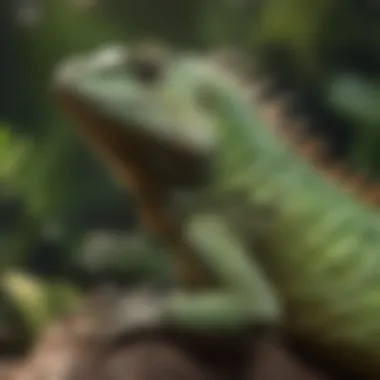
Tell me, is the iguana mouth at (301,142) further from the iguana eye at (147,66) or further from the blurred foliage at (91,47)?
the blurred foliage at (91,47)

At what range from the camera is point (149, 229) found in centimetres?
124

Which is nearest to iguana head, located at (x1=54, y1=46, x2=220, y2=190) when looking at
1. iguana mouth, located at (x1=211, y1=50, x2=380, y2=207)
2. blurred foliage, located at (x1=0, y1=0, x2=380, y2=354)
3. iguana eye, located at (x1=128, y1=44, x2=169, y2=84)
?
iguana eye, located at (x1=128, y1=44, x2=169, y2=84)

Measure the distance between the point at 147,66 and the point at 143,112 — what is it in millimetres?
82

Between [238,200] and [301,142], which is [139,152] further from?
[301,142]

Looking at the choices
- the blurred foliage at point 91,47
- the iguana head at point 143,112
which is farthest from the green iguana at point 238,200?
the blurred foliage at point 91,47

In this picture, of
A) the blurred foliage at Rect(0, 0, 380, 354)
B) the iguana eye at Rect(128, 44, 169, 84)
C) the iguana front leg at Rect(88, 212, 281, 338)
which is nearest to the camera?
the iguana front leg at Rect(88, 212, 281, 338)

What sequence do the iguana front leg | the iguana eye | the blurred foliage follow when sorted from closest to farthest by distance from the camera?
the iguana front leg → the iguana eye → the blurred foliage

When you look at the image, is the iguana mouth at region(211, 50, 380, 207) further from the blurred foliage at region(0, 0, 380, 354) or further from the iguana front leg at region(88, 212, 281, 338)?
the blurred foliage at region(0, 0, 380, 354)

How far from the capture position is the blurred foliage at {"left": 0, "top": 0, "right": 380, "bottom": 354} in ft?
6.41

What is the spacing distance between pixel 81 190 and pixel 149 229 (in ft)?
2.65

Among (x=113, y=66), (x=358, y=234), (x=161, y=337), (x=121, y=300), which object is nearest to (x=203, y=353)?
(x=161, y=337)

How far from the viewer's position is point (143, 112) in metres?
1.15

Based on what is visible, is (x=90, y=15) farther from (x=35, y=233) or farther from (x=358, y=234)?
(x=358, y=234)

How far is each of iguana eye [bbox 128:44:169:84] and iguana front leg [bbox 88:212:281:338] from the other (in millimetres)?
219
